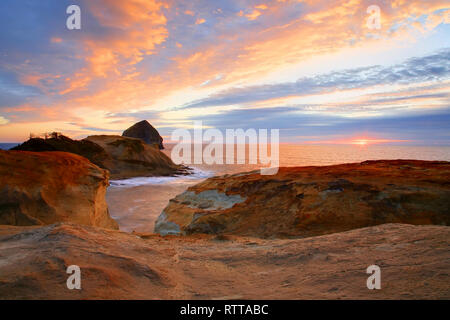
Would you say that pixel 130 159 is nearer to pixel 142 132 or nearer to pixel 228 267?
pixel 228 267

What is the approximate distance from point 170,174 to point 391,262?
36306 mm

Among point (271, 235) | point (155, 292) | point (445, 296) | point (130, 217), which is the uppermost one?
point (445, 296)

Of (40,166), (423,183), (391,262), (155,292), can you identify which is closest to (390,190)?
(423,183)

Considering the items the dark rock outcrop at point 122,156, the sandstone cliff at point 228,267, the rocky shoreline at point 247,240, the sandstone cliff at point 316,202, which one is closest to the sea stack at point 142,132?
the dark rock outcrop at point 122,156

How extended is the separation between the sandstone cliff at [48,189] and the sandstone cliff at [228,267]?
3719 mm

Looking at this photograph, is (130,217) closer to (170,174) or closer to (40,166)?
(40,166)

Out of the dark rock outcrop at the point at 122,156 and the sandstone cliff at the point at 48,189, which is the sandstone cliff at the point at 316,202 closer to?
the sandstone cliff at the point at 48,189

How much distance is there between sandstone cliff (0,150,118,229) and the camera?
7.79 meters

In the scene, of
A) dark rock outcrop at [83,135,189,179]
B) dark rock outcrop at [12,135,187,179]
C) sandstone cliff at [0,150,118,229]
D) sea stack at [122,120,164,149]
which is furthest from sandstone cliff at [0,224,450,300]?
sea stack at [122,120,164,149]

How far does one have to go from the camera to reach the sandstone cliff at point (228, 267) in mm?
2496

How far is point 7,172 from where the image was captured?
8.34m

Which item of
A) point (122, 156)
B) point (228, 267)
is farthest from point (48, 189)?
point (122, 156)

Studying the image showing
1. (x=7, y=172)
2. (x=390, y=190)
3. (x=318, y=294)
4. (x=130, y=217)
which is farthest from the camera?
(x=130, y=217)

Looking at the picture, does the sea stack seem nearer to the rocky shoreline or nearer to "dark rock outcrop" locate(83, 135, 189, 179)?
"dark rock outcrop" locate(83, 135, 189, 179)
